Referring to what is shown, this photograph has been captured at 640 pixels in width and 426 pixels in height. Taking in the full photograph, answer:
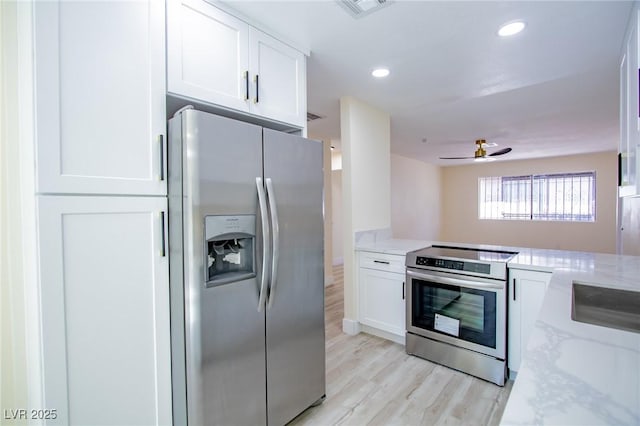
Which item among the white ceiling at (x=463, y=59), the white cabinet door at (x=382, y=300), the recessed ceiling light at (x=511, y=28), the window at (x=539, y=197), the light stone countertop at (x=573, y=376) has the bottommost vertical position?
the white cabinet door at (x=382, y=300)

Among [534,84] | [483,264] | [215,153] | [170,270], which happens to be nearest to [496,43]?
[534,84]

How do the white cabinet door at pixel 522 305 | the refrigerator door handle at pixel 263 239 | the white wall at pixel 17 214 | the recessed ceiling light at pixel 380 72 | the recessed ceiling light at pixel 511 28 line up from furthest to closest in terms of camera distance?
the recessed ceiling light at pixel 380 72
the white cabinet door at pixel 522 305
the recessed ceiling light at pixel 511 28
the refrigerator door handle at pixel 263 239
the white wall at pixel 17 214

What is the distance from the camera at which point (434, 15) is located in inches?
69.0

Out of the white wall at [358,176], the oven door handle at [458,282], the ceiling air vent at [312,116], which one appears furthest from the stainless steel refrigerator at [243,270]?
the ceiling air vent at [312,116]

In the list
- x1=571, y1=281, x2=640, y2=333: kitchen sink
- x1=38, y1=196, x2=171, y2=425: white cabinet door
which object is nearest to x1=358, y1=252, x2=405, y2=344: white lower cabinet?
x1=571, y1=281, x2=640, y2=333: kitchen sink

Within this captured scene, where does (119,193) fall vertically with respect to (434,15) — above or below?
below

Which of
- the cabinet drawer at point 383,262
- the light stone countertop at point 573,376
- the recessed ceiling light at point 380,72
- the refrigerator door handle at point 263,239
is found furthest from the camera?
the cabinet drawer at point 383,262

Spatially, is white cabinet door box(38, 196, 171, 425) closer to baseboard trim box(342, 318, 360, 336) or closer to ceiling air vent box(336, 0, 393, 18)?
ceiling air vent box(336, 0, 393, 18)

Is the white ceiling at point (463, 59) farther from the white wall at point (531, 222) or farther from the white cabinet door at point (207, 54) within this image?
the white wall at point (531, 222)

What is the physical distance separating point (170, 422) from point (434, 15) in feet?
8.39

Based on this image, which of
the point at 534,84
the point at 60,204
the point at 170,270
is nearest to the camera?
the point at 60,204

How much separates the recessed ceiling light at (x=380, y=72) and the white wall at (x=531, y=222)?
21.3 ft

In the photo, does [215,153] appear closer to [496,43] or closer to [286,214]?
[286,214]

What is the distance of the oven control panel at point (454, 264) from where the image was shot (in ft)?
7.43
